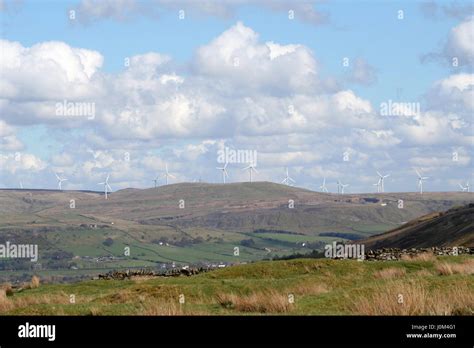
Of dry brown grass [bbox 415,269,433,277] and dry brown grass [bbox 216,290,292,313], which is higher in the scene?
dry brown grass [bbox 415,269,433,277]

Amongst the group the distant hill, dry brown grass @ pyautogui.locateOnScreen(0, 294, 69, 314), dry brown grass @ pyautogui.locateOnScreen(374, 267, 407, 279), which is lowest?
dry brown grass @ pyautogui.locateOnScreen(0, 294, 69, 314)

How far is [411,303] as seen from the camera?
23812 mm

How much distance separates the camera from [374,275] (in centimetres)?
3988

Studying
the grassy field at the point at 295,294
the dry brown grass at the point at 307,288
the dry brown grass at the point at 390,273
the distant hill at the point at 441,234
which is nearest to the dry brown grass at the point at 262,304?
the grassy field at the point at 295,294

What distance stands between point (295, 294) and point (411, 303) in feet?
28.8

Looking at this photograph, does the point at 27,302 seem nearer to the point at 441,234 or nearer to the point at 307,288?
the point at 307,288

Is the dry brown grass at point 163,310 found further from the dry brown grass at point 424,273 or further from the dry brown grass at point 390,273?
the dry brown grass at point 390,273

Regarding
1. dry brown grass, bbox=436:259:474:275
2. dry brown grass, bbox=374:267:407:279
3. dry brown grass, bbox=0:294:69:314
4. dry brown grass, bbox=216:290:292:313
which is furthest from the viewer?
dry brown grass, bbox=374:267:407:279

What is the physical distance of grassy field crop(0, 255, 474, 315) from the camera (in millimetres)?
24797

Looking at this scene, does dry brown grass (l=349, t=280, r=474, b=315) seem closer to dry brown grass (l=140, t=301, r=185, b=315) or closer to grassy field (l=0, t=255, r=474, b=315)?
grassy field (l=0, t=255, r=474, b=315)

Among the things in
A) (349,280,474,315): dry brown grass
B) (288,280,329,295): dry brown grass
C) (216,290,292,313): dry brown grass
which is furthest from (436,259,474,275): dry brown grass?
(216,290,292,313): dry brown grass

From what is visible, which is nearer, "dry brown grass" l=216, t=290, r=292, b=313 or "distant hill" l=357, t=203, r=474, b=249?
"dry brown grass" l=216, t=290, r=292, b=313

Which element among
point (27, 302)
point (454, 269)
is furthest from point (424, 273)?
point (27, 302)
